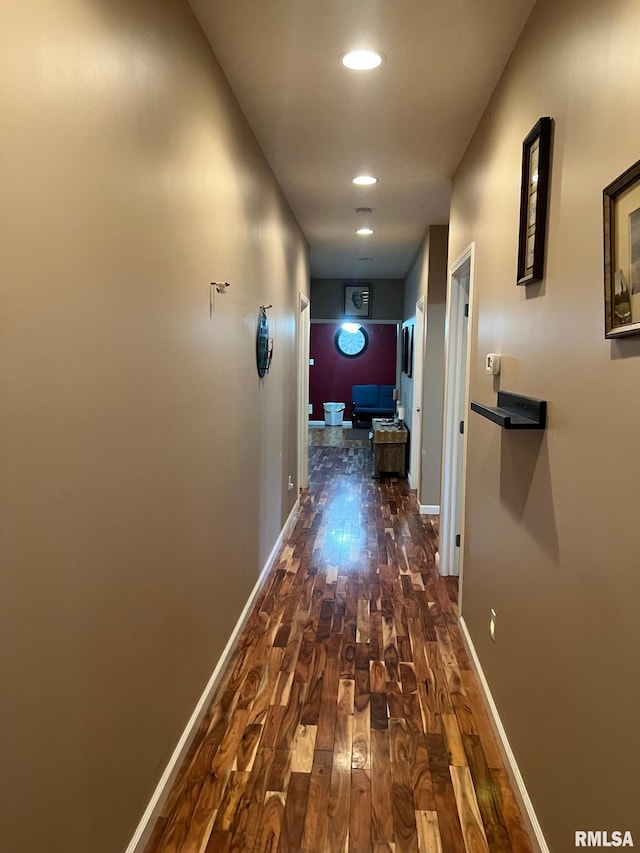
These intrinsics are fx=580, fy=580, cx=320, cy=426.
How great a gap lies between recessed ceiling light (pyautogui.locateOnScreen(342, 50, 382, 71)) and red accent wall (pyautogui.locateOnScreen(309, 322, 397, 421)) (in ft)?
33.5

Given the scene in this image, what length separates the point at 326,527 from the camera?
503 cm

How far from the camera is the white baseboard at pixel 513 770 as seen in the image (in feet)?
5.39

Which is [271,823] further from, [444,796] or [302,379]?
[302,379]

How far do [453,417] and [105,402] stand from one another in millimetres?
2817

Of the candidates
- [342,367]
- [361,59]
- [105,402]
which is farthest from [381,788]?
[342,367]

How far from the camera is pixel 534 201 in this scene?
178 centimetres

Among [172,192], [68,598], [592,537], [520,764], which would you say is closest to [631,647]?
[592,537]

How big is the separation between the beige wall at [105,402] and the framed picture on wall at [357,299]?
6.41m

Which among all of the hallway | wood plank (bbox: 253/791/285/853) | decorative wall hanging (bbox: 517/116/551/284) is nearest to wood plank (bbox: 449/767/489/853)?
the hallway

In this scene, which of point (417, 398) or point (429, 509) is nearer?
point (429, 509)

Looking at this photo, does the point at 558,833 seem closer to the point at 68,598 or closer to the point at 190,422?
the point at 68,598

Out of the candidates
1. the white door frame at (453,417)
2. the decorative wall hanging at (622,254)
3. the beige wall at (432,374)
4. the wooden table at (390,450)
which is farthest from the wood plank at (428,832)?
the wooden table at (390,450)

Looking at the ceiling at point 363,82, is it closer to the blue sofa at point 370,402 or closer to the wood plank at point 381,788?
the wood plank at point 381,788

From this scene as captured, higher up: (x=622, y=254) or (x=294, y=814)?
(x=622, y=254)
